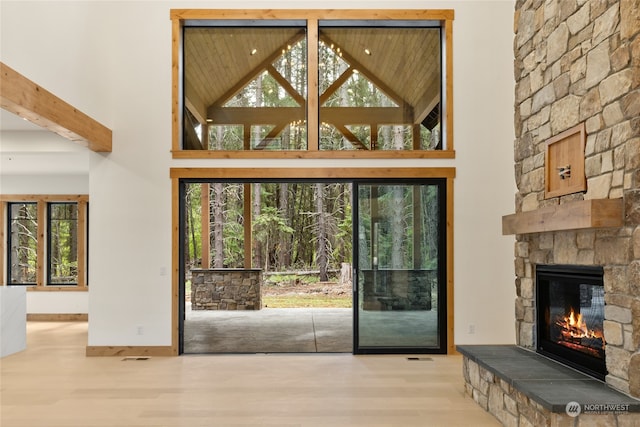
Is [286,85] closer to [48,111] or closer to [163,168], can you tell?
[163,168]

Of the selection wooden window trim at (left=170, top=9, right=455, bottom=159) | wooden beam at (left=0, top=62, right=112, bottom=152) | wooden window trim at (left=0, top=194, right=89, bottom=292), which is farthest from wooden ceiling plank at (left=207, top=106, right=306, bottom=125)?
wooden window trim at (left=0, top=194, right=89, bottom=292)

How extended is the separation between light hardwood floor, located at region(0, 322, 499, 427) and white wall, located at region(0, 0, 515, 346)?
665 millimetres

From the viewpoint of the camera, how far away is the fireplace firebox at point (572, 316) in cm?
377

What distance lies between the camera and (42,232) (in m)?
9.98

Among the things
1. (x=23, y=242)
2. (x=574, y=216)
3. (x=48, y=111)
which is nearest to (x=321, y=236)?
(x=23, y=242)

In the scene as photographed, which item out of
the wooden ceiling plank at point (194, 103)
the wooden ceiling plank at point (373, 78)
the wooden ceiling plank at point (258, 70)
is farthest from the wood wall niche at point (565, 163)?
the wooden ceiling plank at point (194, 103)

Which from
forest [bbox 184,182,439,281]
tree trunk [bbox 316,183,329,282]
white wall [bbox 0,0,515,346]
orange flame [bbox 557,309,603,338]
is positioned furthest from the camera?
forest [bbox 184,182,439,281]

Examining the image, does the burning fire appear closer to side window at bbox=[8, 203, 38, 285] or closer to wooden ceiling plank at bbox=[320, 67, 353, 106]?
wooden ceiling plank at bbox=[320, 67, 353, 106]

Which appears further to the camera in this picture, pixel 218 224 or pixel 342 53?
pixel 218 224

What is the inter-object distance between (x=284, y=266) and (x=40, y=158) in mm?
8253

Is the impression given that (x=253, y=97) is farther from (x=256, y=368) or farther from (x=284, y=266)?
(x=284, y=266)

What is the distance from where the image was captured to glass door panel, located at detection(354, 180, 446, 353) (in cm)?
623

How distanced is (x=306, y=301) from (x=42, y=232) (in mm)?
6300

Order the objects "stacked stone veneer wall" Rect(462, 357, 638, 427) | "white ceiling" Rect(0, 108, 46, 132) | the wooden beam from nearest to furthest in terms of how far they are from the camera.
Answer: "stacked stone veneer wall" Rect(462, 357, 638, 427)
the wooden beam
"white ceiling" Rect(0, 108, 46, 132)
